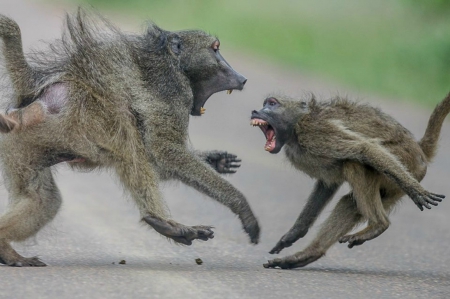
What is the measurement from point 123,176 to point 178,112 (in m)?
0.73

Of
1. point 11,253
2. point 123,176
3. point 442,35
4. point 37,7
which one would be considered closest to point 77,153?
point 123,176

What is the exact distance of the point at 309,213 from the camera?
29.9 ft

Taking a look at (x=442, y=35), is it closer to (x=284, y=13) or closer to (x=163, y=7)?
(x=284, y=13)

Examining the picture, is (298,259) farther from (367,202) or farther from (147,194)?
(147,194)

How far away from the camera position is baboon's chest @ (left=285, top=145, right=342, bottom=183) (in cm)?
882

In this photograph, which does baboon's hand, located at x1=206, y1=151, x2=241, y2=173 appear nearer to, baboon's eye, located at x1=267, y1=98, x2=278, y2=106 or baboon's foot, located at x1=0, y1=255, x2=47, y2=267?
baboon's eye, located at x1=267, y1=98, x2=278, y2=106

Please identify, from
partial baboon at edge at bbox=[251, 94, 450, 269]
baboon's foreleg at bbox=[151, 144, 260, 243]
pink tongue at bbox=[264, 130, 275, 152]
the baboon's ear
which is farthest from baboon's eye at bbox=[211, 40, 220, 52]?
baboon's foreleg at bbox=[151, 144, 260, 243]

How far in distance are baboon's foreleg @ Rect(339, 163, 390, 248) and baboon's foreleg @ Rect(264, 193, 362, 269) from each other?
0.35 ft

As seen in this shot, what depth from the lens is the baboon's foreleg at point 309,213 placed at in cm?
907

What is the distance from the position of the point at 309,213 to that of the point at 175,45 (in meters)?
1.83

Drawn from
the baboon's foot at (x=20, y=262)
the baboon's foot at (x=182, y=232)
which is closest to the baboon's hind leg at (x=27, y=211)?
the baboon's foot at (x=20, y=262)

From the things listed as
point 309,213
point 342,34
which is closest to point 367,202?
point 309,213

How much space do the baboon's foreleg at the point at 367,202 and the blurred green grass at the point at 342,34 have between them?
10.2m

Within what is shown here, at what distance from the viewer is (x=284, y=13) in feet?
84.0
